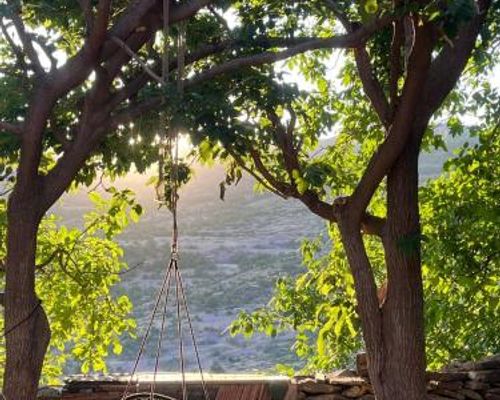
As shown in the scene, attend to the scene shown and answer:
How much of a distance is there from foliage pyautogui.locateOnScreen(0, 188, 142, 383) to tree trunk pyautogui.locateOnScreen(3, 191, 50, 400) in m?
2.77

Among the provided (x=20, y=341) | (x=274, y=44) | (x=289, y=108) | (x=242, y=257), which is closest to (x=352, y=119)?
(x=289, y=108)

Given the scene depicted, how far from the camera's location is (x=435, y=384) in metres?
6.77

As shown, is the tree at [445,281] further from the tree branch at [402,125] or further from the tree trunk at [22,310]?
the tree trunk at [22,310]

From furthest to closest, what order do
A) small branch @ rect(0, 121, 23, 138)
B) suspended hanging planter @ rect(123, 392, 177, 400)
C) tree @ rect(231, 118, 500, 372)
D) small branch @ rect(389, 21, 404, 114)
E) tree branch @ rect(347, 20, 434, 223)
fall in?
tree @ rect(231, 118, 500, 372) < small branch @ rect(389, 21, 404, 114) < small branch @ rect(0, 121, 23, 138) < tree branch @ rect(347, 20, 434, 223) < suspended hanging planter @ rect(123, 392, 177, 400)

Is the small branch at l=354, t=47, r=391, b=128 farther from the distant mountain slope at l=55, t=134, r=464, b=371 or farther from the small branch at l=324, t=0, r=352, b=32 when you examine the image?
the distant mountain slope at l=55, t=134, r=464, b=371

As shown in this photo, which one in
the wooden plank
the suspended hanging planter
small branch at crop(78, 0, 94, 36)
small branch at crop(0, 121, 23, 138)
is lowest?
the wooden plank

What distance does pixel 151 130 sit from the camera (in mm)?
6398

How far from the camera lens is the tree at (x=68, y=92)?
18.3 ft

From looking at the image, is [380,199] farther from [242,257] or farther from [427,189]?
[242,257]

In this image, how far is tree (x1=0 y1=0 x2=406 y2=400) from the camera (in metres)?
5.59

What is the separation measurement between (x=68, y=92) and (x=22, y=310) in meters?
1.65

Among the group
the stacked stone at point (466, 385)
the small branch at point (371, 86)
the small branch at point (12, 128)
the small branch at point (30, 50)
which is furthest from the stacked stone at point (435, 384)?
the small branch at point (30, 50)

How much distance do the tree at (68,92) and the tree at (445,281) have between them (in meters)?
2.50

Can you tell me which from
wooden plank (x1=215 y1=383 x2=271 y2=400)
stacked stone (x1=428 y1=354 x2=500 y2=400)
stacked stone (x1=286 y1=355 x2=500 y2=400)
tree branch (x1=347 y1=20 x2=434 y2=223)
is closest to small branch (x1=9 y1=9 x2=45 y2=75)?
tree branch (x1=347 y1=20 x2=434 y2=223)
